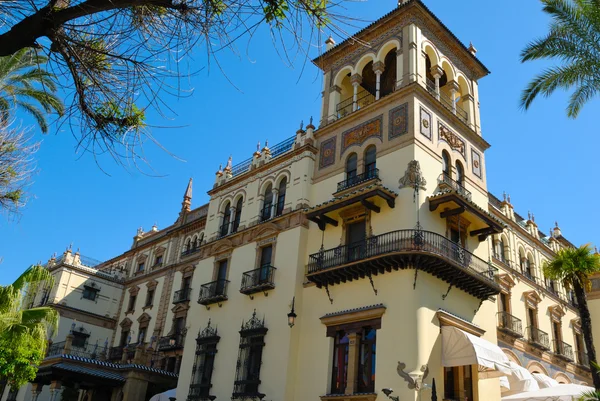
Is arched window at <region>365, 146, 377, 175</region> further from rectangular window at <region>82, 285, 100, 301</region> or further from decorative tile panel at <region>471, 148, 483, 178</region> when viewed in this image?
rectangular window at <region>82, 285, 100, 301</region>

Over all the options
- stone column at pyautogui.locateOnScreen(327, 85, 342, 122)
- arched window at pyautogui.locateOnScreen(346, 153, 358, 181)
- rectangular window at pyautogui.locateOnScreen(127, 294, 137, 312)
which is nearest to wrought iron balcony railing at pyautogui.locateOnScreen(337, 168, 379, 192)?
arched window at pyautogui.locateOnScreen(346, 153, 358, 181)

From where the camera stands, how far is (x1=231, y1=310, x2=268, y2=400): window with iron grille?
22562 millimetres

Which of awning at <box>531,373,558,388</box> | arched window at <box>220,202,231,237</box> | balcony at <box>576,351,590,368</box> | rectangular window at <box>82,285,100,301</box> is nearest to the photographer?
awning at <box>531,373,558,388</box>

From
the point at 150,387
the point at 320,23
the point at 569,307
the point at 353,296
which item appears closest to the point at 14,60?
the point at 320,23

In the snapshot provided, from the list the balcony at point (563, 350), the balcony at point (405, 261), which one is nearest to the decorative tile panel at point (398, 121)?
the balcony at point (405, 261)

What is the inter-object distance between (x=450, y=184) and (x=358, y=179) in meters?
3.88

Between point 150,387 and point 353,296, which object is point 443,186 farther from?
point 150,387

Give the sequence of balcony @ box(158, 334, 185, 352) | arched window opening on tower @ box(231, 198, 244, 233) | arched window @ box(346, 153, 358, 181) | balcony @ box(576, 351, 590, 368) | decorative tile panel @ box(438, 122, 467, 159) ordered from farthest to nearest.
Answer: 1. balcony @ box(158, 334, 185, 352)
2. balcony @ box(576, 351, 590, 368)
3. arched window opening on tower @ box(231, 198, 244, 233)
4. arched window @ box(346, 153, 358, 181)
5. decorative tile panel @ box(438, 122, 467, 159)

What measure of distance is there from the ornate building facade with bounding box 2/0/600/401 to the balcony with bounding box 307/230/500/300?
0.22ft

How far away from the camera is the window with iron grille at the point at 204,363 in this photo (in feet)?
81.3

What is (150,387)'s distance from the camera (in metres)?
31.9

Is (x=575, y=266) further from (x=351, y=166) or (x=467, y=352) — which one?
(x=351, y=166)

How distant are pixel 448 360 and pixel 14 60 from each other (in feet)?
51.3

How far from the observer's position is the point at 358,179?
22922 millimetres
